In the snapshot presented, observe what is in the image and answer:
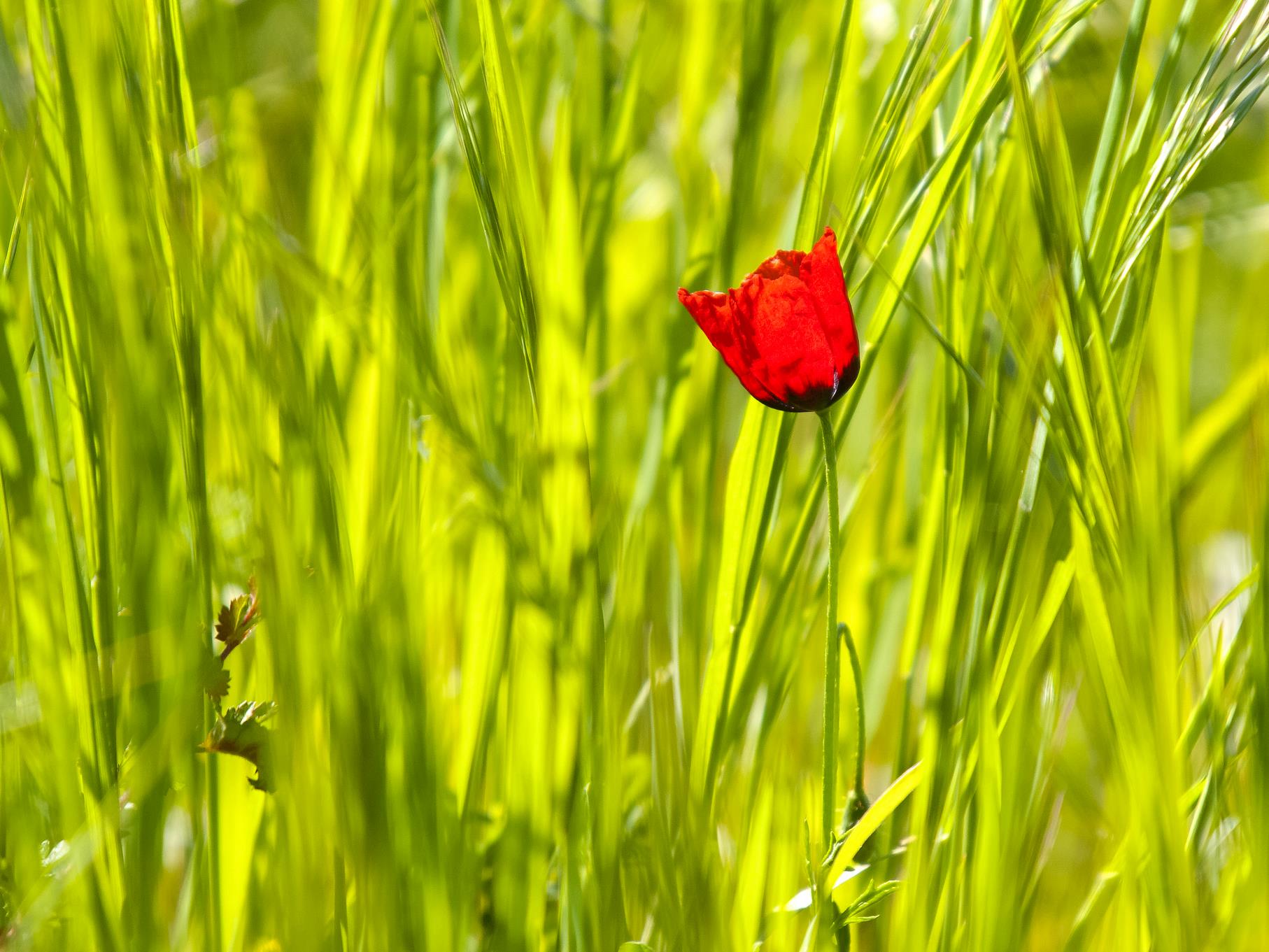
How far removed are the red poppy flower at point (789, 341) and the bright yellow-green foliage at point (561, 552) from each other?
4 cm

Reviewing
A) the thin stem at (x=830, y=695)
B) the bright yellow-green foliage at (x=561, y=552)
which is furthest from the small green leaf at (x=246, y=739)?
the thin stem at (x=830, y=695)

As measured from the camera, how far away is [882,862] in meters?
0.46

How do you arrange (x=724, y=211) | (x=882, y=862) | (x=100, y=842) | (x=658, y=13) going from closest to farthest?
(x=100, y=842) → (x=882, y=862) → (x=724, y=211) → (x=658, y=13)

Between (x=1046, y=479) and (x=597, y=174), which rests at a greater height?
(x=597, y=174)

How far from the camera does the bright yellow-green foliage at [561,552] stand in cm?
34

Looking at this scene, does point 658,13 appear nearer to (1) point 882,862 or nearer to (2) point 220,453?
(2) point 220,453

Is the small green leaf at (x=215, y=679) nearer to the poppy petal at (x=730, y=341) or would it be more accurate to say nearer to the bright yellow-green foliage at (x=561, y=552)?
the bright yellow-green foliage at (x=561, y=552)

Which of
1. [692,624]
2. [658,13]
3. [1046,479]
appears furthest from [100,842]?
[658,13]

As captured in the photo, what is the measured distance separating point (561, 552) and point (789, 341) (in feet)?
0.40

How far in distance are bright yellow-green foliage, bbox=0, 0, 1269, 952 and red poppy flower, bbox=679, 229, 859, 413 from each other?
0.04 m

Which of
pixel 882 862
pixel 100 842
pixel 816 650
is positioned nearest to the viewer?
pixel 100 842

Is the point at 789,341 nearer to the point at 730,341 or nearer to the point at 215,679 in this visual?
the point at 730,341

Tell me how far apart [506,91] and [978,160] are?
0.25m

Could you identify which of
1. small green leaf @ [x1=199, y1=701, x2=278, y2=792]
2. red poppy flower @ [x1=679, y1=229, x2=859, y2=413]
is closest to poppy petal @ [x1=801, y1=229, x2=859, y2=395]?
red poppy flower @ [x1=679, y1=229, x2=859, y2=413]
